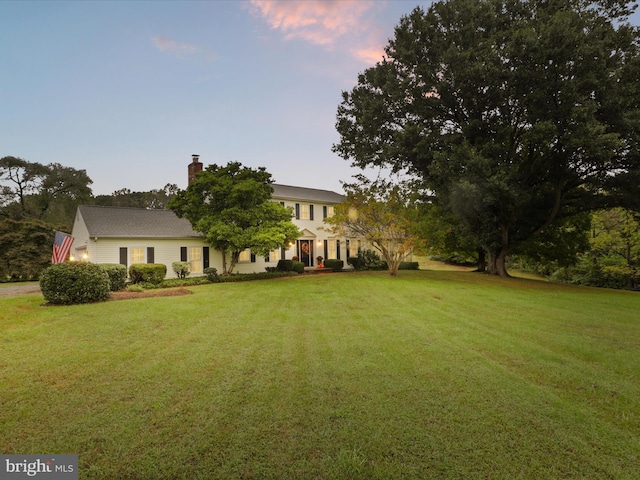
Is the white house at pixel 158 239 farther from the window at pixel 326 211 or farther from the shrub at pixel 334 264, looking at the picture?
the shrub at pixel 334 264

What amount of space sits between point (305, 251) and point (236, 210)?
8799 mm

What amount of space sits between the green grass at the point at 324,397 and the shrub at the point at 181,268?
9.67m

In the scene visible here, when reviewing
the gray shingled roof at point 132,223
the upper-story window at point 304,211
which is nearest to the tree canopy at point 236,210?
the gray shingled roof at point 132,223

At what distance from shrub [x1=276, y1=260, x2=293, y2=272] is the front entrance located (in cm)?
261

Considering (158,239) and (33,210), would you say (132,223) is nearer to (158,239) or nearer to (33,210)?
(158,239)

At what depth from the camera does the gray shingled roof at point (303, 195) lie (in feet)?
77.2

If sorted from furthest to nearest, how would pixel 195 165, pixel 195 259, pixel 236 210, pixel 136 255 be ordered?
1. pixel 195 165
2. pixel 195 259
3. pixel 136 255
4. pixel 236 210

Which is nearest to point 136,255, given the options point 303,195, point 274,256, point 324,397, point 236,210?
point 236,210

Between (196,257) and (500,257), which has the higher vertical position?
(196,257)

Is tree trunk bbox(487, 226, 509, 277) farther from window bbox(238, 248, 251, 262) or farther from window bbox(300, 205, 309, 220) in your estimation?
window bbox(238, 248, 251, 262)

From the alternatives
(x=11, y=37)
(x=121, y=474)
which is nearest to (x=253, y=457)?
(x=121, y=474)

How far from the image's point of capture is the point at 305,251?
79.0 ft

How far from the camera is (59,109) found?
56.0 ft

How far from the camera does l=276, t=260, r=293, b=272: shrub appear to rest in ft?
68.9
